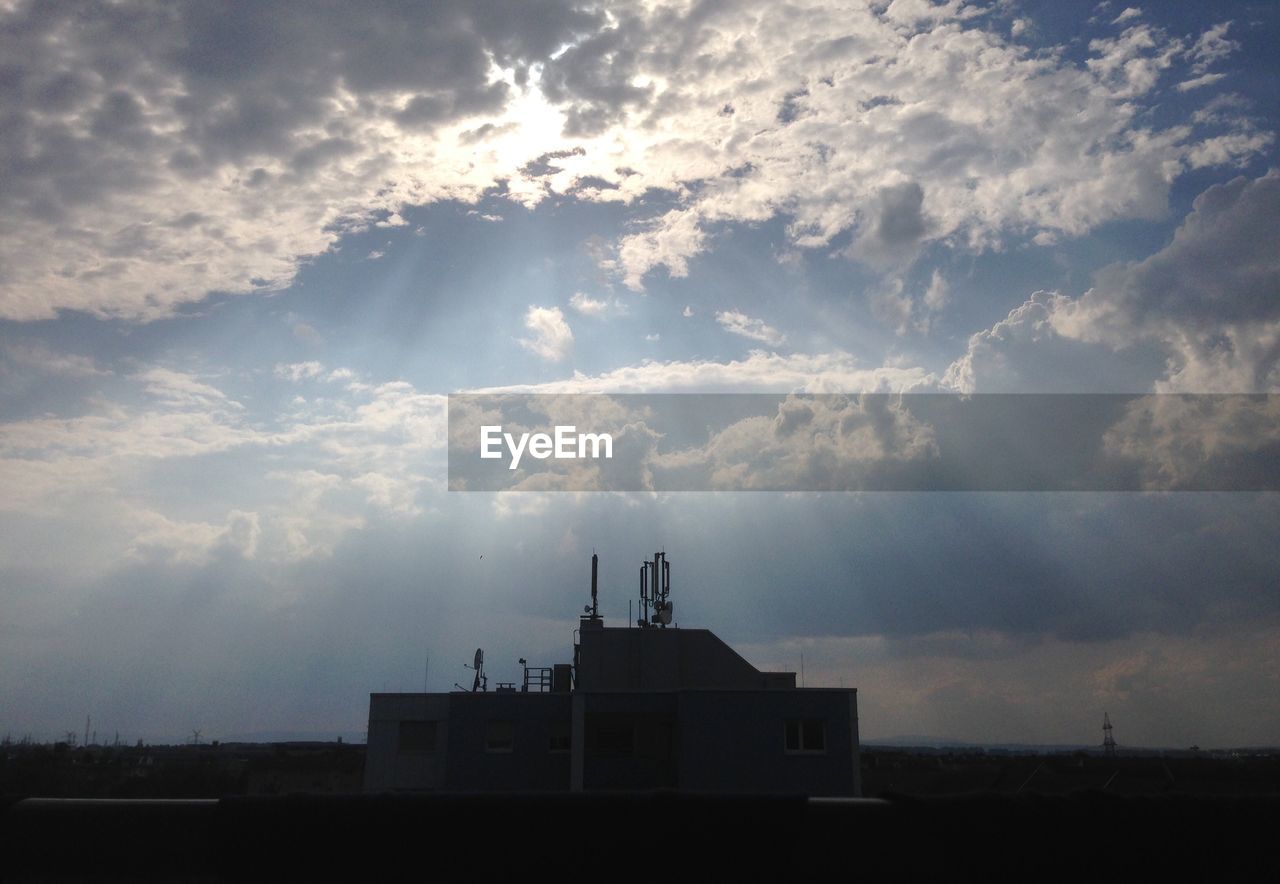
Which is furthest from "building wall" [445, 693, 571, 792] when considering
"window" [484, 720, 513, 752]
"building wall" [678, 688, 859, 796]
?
"building wall" [678, 688, 859, 796]

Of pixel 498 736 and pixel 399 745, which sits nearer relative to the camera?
pixel 498 736

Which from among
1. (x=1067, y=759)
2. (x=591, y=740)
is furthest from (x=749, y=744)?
(x=1067, y=759)

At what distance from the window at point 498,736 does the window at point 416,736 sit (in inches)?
134

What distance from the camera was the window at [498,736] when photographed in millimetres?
40812

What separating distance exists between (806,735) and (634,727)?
7.18 meters

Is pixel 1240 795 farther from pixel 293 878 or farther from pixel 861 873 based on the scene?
pixel 293 878

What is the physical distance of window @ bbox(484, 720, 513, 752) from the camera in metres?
40.8

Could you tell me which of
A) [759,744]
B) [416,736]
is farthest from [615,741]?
[416,736]

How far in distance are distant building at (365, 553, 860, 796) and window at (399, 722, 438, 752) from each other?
0.04 m

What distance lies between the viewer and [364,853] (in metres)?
4.32

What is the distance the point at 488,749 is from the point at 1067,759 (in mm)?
35450

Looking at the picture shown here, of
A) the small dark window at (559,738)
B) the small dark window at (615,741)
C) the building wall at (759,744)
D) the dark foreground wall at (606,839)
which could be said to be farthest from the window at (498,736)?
the dark foreground wall at (606,839)

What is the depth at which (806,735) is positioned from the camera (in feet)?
114

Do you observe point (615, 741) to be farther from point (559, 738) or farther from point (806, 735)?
point (806, 735)
